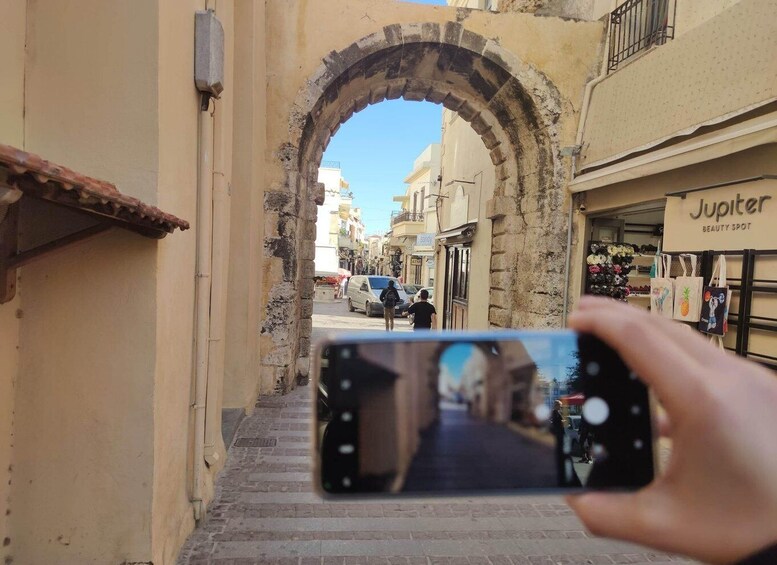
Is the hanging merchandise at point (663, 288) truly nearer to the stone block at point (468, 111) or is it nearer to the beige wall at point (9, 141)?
the stone block at point (468, 111)

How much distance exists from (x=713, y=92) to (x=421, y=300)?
5532 millimetres

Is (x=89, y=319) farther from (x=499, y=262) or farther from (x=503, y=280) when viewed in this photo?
(x=499, y=262)

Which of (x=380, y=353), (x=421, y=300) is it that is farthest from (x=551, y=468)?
(x=421, y=300)

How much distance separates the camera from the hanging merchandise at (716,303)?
14.9ft

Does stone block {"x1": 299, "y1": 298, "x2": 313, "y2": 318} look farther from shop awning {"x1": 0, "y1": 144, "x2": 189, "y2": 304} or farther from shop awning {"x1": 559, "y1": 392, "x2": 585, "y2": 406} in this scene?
shop awning {"x1": 559, "y1": 392, "x2": 585, "y2": 406}

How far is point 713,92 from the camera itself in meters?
4.83

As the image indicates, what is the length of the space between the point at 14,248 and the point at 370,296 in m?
17.7

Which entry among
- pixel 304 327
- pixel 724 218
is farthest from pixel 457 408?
pixel 304 327

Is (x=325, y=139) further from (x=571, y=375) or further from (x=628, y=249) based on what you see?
(x=571, y=375)

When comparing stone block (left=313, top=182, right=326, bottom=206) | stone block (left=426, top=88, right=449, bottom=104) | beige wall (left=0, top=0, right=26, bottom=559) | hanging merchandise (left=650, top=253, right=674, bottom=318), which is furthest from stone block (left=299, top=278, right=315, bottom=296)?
beige wall (left=0, top=0, right=26, bottom=559)

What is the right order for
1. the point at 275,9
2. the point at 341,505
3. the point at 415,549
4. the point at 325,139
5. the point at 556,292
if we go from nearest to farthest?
the point at 415,549, the point at 341,505, the point at 275,9, the point at 556,292, the point at 325,139

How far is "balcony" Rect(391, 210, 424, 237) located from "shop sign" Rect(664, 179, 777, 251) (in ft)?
80.8

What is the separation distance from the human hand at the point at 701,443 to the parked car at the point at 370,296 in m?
17.9

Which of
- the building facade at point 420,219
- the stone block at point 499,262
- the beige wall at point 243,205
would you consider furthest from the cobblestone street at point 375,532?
the building facade at point 420,219
